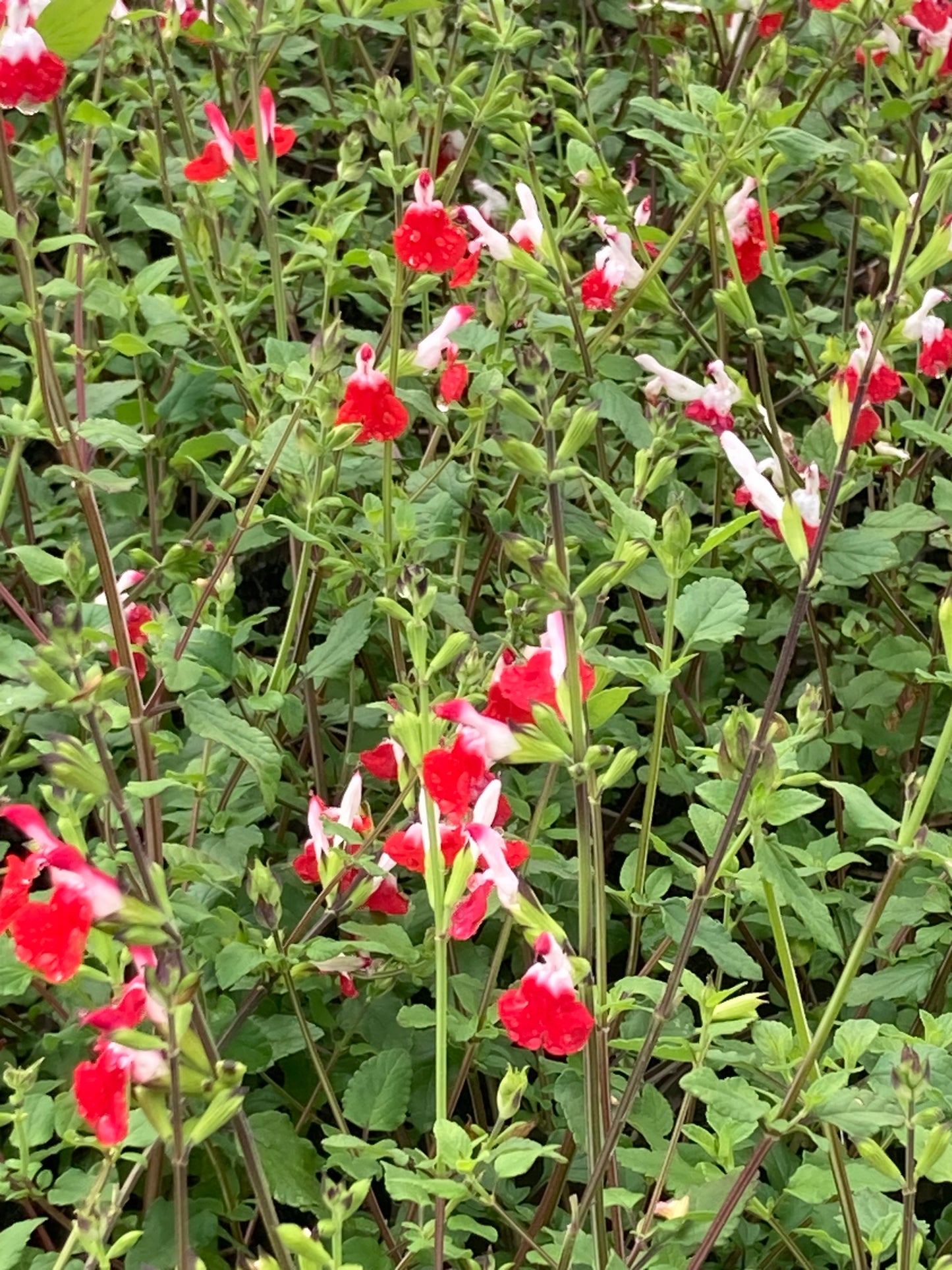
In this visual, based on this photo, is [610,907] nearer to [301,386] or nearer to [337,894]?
[337,894]

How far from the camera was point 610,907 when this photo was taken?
4.75ft

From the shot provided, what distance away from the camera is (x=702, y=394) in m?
1.50

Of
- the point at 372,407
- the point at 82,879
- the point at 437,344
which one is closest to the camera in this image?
the point at 82,879

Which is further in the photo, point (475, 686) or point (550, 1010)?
point (475, 686)

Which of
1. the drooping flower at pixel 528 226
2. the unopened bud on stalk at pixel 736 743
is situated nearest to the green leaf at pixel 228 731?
the unopened bud on stalk at pixel 736 743

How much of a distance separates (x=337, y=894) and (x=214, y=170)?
0.80 meters

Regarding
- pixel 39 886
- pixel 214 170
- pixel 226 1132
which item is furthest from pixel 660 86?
pixel 226 1132

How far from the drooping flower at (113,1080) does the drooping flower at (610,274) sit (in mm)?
959

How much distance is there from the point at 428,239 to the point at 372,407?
167mm

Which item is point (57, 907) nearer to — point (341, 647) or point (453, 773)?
point (453, 773)

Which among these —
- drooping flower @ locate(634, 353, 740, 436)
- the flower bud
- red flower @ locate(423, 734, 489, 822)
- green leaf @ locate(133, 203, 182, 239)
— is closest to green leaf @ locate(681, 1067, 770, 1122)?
the flower bud

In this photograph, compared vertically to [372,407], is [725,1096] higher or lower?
lower

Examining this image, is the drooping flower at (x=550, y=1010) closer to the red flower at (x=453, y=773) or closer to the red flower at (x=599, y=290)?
the red flower at (x=453, y=773)

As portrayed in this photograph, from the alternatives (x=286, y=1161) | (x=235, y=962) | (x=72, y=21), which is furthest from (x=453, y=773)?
(x=72, y=21)
